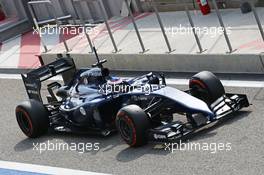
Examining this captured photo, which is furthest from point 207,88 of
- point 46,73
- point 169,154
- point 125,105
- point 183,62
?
point 46,73

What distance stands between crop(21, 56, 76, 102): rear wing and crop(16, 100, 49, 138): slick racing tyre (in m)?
0.58

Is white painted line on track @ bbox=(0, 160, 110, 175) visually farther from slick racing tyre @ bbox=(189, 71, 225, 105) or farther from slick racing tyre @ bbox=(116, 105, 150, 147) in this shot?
slick racing tyre @ bbox=(189, 71, 225, 105)

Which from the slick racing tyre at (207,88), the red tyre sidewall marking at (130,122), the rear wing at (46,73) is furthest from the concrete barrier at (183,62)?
the red tyre sidewall marking at (130,122)

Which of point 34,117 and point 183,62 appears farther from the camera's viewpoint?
point 183,62

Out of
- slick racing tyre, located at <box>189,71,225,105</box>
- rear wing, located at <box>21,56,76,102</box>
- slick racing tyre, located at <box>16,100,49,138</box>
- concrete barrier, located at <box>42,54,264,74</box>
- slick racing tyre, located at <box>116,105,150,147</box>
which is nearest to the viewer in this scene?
slick racing tyre, located at <box>116,105,150,147</box>

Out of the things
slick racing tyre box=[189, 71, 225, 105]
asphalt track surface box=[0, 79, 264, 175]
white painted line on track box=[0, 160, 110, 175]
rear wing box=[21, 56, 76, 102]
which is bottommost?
asphalt track surface box=[0, 79, 264, 175]

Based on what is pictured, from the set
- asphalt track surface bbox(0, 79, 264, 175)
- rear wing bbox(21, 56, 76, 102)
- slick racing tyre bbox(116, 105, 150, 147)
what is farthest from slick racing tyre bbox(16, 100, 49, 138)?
slick racing tyre bbox(116, 105, 150, 147)

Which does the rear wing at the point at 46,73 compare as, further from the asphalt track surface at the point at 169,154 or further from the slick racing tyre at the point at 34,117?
the asphalt track surface at the point at 169,154

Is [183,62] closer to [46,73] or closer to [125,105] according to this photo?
[46,73]

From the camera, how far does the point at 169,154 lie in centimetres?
916

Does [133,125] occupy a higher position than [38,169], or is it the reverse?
[133,125]

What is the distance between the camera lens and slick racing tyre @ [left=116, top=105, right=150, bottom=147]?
9.28m

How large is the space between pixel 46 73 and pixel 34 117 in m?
1.15

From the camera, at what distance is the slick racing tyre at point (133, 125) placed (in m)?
9.28
